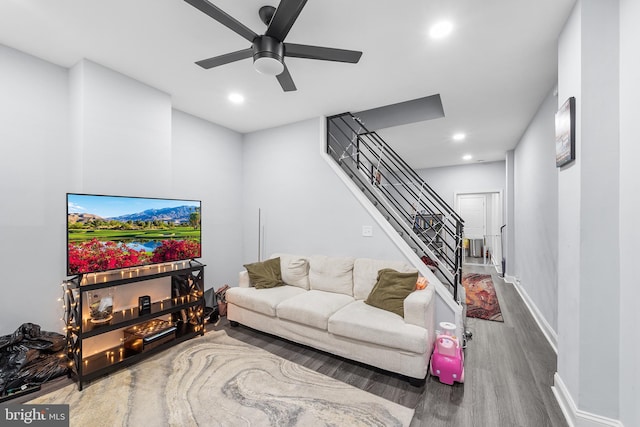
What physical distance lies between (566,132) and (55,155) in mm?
4469

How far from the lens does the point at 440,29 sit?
210 centimetres

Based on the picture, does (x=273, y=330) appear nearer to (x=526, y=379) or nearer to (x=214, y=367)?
(x=214, y=367)

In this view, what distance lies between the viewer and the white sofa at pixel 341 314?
2254 mm

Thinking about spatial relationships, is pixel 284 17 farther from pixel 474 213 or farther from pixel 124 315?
pixel 474 213

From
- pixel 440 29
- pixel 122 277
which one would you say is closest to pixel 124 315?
pixel 122 277

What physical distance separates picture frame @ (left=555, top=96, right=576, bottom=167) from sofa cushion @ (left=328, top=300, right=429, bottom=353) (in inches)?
66.4

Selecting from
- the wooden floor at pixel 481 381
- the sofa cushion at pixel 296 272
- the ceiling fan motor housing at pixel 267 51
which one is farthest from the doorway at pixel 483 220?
the ceiling fan motor housing at pixel 267 51

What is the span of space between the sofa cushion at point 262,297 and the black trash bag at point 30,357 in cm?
158

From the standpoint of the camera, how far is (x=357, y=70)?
8.91 ft

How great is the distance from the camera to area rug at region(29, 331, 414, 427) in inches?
72.1

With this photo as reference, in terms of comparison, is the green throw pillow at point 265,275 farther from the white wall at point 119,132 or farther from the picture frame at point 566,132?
the picture frame at point 566,132

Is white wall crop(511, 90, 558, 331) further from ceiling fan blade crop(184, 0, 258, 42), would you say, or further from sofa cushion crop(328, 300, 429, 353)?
ceiling fan blade crop(184, 0, 258, 42)

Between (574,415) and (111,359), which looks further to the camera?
(111,359)

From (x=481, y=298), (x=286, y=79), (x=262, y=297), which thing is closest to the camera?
→ (x=286, y=79)
